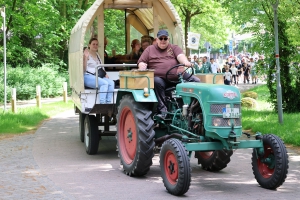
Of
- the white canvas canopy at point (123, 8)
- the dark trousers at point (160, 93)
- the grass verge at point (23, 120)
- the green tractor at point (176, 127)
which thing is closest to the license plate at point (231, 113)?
the green tractor at point (176, 127)

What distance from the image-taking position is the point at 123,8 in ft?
50.0

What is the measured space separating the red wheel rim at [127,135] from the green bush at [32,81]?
21681 millimetres

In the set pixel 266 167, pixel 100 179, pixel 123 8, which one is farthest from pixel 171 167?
pixel 123 8

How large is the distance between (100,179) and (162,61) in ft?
7.63

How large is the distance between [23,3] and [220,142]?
25673 millimetres

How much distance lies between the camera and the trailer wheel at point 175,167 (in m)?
8.60

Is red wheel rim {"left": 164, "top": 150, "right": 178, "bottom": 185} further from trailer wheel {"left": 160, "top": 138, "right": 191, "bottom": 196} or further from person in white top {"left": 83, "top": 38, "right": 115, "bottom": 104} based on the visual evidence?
person in white top {"left": 83, "top": 38, "right": 115, "bottom": 104}

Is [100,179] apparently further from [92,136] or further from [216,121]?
[92,136]

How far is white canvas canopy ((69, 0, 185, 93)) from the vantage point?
529 inches

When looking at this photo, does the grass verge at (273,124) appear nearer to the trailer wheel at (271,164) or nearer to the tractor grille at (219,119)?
the trailer wheel at (271,164)

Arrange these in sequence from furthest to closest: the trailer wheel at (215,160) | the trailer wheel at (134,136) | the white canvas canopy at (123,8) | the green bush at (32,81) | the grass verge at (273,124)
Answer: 1. the green bush at (32,81)
2. the grass verge at (273,124)
3. the white canvas canopy at (123,8)
4. the trailer wheel at (215,160)
5. the trailer wheel at (134,136)

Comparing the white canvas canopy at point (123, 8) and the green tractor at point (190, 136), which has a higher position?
the white canvas canopy at point (123, 8)

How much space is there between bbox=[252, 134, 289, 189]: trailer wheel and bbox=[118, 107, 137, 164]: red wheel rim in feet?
7.11

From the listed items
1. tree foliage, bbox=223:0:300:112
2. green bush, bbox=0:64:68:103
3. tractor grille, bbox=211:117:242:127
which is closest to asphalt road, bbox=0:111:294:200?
tractor grille, bbox=211:117:242:127
